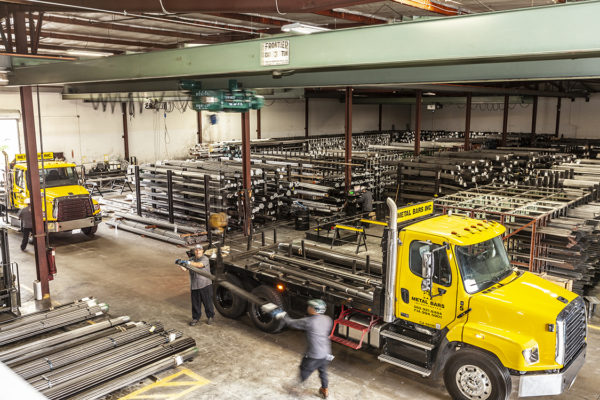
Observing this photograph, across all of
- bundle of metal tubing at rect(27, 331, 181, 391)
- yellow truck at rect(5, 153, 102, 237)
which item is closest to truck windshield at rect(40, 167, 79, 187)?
yellow truck at rect(5, 153, 102, 237)

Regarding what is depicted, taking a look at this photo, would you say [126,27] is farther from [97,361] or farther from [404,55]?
[404,55]

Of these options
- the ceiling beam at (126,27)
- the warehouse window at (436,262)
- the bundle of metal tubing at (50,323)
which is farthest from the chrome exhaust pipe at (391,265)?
the ceiling beam at (126,27)

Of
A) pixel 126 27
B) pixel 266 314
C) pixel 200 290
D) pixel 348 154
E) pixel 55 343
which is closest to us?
pixel 55 343

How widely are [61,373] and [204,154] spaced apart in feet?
74.5

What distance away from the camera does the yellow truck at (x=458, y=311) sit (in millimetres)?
6992

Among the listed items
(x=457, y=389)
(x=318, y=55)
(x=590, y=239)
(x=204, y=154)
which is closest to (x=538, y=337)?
(x=457, y=389)

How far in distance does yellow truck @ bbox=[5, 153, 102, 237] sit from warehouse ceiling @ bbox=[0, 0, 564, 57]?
4.61 metres

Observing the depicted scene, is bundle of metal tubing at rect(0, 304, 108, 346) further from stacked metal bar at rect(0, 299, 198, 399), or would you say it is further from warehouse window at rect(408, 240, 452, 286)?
warehouse window at rect(408, 240, 452, 286)

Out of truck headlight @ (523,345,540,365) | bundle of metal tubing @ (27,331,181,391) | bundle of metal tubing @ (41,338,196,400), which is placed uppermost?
truck headlight @ (523,345,540,365)

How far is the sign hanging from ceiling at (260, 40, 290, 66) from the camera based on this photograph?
7.21 metres

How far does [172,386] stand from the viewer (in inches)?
326

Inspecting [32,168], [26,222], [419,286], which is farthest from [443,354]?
[26,222]

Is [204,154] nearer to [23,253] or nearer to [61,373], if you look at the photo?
[23,253]

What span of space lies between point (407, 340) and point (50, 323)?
6951mm
